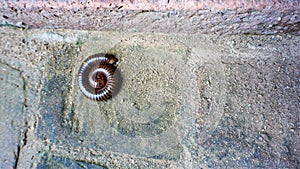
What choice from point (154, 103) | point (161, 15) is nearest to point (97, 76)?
point (154, 103)

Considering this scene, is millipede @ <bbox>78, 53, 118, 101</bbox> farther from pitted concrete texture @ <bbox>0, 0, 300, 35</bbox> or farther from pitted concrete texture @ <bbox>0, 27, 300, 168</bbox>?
pitted concrete texture @ <bbox>0, 0, 300, 35</bbox>

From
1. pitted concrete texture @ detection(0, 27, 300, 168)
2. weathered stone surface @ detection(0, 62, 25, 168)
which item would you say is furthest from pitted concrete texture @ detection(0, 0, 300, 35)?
weathered stone surface @ detection(0, 62, 25, 168)

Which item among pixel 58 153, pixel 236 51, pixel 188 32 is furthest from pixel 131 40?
pixel 58 153

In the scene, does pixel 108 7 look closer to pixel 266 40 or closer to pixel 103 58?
pixel 103 58

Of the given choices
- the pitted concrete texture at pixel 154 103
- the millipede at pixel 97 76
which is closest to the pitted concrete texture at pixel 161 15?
the pitted concrete texture at pixel 154 103

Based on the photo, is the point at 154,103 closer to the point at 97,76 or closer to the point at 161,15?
the point at 97,76

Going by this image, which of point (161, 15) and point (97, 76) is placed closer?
point (161, 15)

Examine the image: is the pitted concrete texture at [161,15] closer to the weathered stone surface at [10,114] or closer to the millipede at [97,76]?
the millipede at [97,76]
